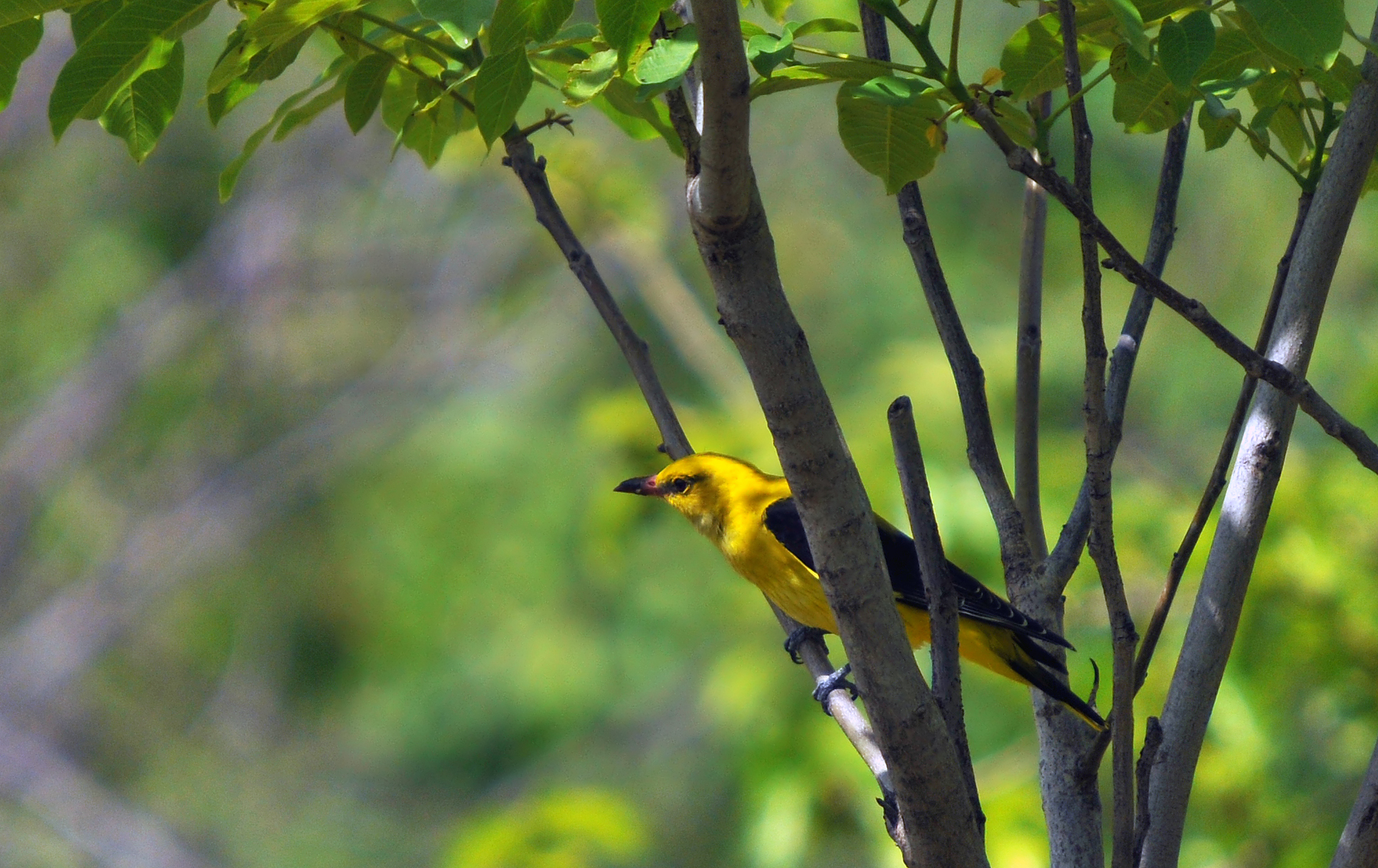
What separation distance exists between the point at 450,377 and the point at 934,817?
1139 cm

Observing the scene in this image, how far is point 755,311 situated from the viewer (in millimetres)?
1317

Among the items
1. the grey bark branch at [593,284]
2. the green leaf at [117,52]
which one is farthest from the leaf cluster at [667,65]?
the grey bark branch at [593,284]

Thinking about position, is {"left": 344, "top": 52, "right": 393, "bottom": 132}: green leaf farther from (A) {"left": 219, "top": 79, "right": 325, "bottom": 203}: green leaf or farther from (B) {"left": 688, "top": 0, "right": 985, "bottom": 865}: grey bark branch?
(B) {"left": 688, "top": 0, "right": 985, "bottom": 865}: grey bark branch

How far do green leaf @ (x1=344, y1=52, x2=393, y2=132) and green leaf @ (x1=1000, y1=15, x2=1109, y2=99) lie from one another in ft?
2.93

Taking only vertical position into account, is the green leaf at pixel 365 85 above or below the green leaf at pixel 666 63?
above

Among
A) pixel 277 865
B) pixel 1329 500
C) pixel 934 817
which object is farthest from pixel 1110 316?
pixel 277 865

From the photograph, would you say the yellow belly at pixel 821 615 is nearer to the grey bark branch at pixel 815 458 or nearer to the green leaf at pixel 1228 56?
the grey bark branch at pixel 815 458

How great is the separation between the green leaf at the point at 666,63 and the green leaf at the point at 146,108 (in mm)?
682

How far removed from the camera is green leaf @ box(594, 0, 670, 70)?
1215 mm

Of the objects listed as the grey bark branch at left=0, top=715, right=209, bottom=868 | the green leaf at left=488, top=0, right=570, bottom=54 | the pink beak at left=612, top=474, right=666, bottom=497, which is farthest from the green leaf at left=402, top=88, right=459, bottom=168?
the grey bark branch at left=0, top=715, right=209, bottom=868

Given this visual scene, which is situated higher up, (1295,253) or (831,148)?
(831,148)

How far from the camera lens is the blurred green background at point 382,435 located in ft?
33.9

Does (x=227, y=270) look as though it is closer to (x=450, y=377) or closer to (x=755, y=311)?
(x=450, y=377)

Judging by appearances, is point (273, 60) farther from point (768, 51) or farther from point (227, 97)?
point (768, 51)
